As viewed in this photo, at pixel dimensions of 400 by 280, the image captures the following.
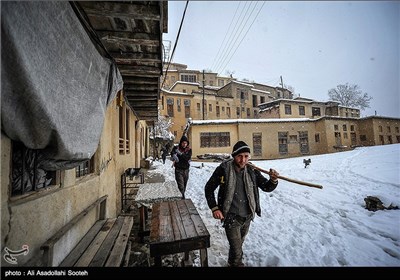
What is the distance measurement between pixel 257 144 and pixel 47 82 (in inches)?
840

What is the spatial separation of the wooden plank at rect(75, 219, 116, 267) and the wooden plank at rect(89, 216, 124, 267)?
0.05 m

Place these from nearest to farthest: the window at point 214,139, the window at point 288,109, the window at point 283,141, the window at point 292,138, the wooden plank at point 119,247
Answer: the wooden plank at point 119,247, the window at point 214,139, the window at point 283,141, the window at point 292,138, the window at point 288,109

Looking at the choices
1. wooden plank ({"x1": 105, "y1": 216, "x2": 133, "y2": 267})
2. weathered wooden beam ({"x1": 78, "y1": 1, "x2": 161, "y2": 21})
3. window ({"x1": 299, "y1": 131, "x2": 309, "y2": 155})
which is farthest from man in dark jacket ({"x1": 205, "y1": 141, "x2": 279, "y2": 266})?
window ({"x1": 299, "y1": 131, "x2": 309, "y2": 155})

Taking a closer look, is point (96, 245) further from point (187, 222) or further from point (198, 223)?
point (198, 223)

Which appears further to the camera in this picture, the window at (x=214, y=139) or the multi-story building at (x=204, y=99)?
the multi-story building at (x=204, y=99)

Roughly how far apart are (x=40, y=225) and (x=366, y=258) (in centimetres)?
451

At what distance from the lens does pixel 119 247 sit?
8.52 feet

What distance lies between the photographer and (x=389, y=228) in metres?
3.73

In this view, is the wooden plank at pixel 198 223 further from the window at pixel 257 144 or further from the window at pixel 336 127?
the window at pixel 336 127

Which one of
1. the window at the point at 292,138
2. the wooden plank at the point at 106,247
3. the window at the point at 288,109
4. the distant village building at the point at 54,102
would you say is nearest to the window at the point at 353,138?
the window at the point at 292,138

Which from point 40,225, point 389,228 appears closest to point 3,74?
point 40,225

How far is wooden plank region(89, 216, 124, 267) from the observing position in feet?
7.23

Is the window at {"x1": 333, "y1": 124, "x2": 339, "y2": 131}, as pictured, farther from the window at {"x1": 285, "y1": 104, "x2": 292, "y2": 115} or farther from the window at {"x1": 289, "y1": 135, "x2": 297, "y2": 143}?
the window at {"x1": 285, "y1": 104, "x2": 292, "y2": 115}

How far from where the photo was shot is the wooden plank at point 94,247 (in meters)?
2.22
